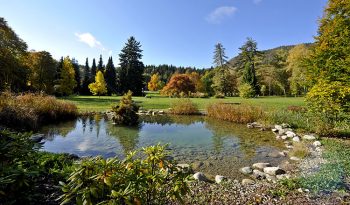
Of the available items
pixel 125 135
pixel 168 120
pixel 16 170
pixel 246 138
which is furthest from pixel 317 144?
pixel 168 120

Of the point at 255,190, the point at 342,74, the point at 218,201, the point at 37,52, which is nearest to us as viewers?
the point at 218,201

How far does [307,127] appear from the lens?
1104 cm

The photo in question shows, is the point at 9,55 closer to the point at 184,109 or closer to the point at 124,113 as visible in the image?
the point at 124,113

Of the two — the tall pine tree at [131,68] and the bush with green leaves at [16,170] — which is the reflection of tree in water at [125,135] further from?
the tall pine tree at [131,68]

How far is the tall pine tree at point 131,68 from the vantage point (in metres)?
41.8

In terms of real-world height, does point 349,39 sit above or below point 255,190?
above

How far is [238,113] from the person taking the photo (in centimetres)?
1511

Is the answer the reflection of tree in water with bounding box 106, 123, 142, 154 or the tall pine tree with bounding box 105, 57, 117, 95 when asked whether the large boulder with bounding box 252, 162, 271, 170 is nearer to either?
the reflection of tree in water with bounding box 106, 123, 142, 154

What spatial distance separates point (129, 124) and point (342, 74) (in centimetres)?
1061

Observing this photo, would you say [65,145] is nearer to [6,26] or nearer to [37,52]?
[6,26]

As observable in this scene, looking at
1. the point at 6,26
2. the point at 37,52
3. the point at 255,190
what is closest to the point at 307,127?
the point at 255,190

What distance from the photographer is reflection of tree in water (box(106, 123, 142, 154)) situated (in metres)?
8.56

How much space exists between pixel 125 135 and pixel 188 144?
313 cm

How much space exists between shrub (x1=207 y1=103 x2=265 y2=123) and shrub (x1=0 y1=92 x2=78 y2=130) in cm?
1019
